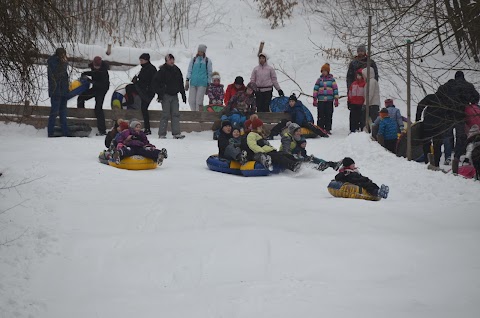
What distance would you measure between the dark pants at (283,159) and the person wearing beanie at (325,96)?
15.4ft

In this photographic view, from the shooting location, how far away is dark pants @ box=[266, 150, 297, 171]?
12430 millimetres

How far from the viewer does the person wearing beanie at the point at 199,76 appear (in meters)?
17.5

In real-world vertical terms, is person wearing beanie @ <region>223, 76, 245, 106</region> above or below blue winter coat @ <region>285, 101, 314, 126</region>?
above

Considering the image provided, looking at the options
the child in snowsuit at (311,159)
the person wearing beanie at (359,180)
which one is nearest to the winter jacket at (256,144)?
the child in snowsuit at (311,159)

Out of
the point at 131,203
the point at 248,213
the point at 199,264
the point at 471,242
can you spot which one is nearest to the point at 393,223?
the point at 471,242

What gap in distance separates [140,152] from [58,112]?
376cm

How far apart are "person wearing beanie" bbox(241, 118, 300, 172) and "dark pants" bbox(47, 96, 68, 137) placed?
460 cm

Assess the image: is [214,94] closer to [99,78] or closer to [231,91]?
[231,91]

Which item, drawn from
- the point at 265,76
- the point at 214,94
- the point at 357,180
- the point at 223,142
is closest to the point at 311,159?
the point at 223,142

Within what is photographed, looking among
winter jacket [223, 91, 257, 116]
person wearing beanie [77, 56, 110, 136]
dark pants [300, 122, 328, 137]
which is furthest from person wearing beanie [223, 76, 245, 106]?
person wearing beanie [77, 56, 110, 136]

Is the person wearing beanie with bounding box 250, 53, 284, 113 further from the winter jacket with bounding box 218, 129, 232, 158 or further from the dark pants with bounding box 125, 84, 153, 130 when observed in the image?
the winter jacket with bounding box 218, 129, 232, 158

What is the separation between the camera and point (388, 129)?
1470 centimetres

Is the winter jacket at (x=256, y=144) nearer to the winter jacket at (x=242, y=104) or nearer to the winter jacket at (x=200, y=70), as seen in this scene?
the winter jacket at (x=242, y=104)

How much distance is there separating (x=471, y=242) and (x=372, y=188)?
8.32 ft
